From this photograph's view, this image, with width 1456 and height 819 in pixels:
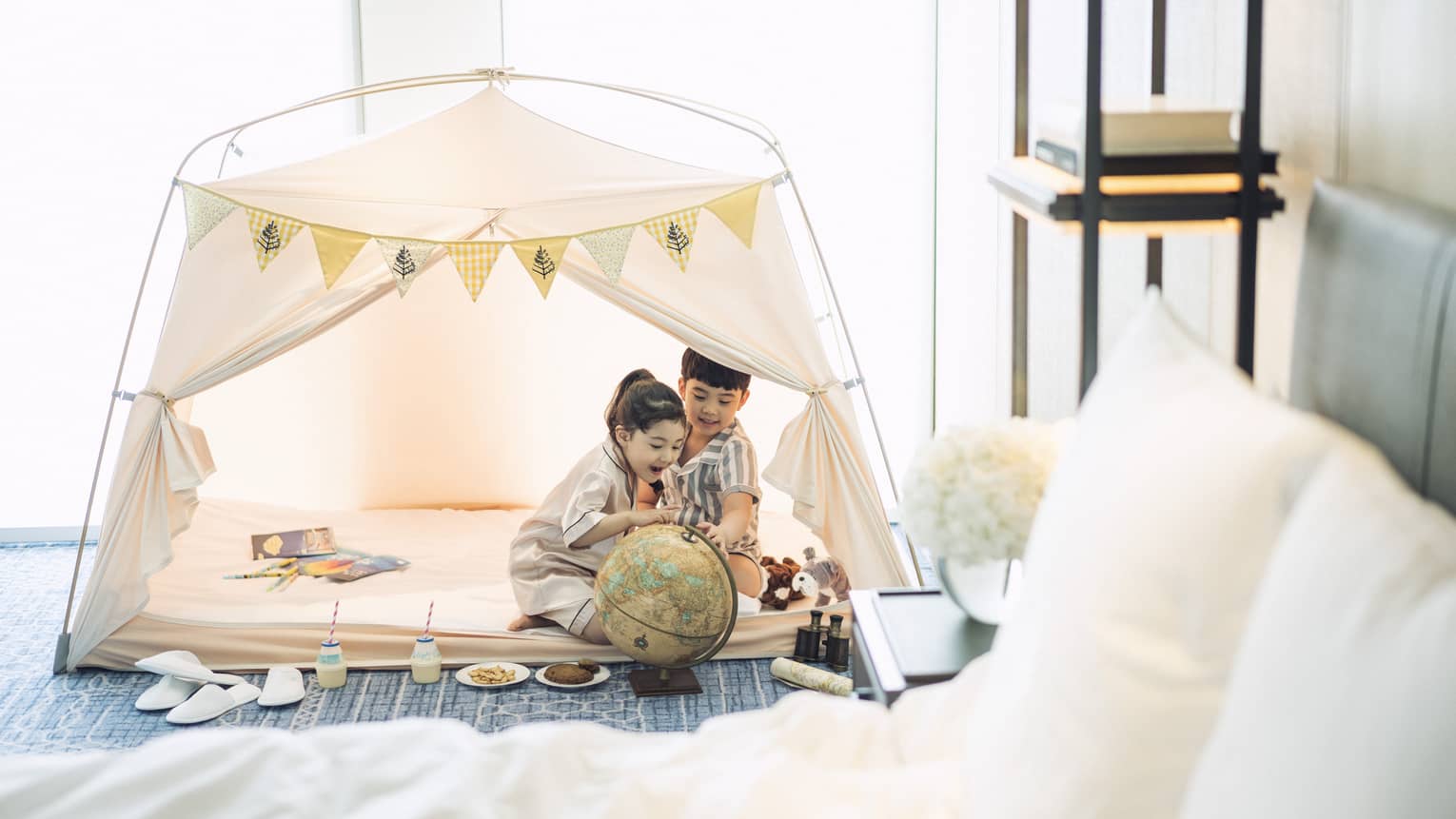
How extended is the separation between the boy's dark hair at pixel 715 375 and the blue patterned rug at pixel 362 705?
2.55ft

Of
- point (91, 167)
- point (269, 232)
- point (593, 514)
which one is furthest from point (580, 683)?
point (91, 167)

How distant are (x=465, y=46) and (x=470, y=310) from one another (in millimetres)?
998

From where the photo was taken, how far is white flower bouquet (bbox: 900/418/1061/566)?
1.60 m

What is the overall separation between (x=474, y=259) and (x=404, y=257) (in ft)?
0.56

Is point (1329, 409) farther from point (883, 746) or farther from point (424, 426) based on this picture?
point (424, 426)

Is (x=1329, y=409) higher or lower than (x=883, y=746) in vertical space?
higher

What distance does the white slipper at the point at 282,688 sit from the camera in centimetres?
286

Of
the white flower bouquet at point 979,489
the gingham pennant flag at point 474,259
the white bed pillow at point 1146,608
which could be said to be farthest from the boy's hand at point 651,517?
the white bed pillow at point 1146,608

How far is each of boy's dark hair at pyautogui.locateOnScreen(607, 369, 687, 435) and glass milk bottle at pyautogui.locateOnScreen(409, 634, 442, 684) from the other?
0.73 metres

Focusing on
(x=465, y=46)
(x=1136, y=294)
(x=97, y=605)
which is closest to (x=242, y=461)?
(x=97, y=605)

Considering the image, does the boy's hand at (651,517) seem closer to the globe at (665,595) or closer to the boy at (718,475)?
the boy at (718,475)

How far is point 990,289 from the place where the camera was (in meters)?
3.59

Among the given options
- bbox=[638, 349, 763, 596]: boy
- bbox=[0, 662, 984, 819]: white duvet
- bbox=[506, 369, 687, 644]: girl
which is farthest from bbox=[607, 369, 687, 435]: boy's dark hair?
bbox=[0, 662, 984, 819]: white duvet

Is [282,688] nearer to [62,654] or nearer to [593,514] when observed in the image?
[62,654]
